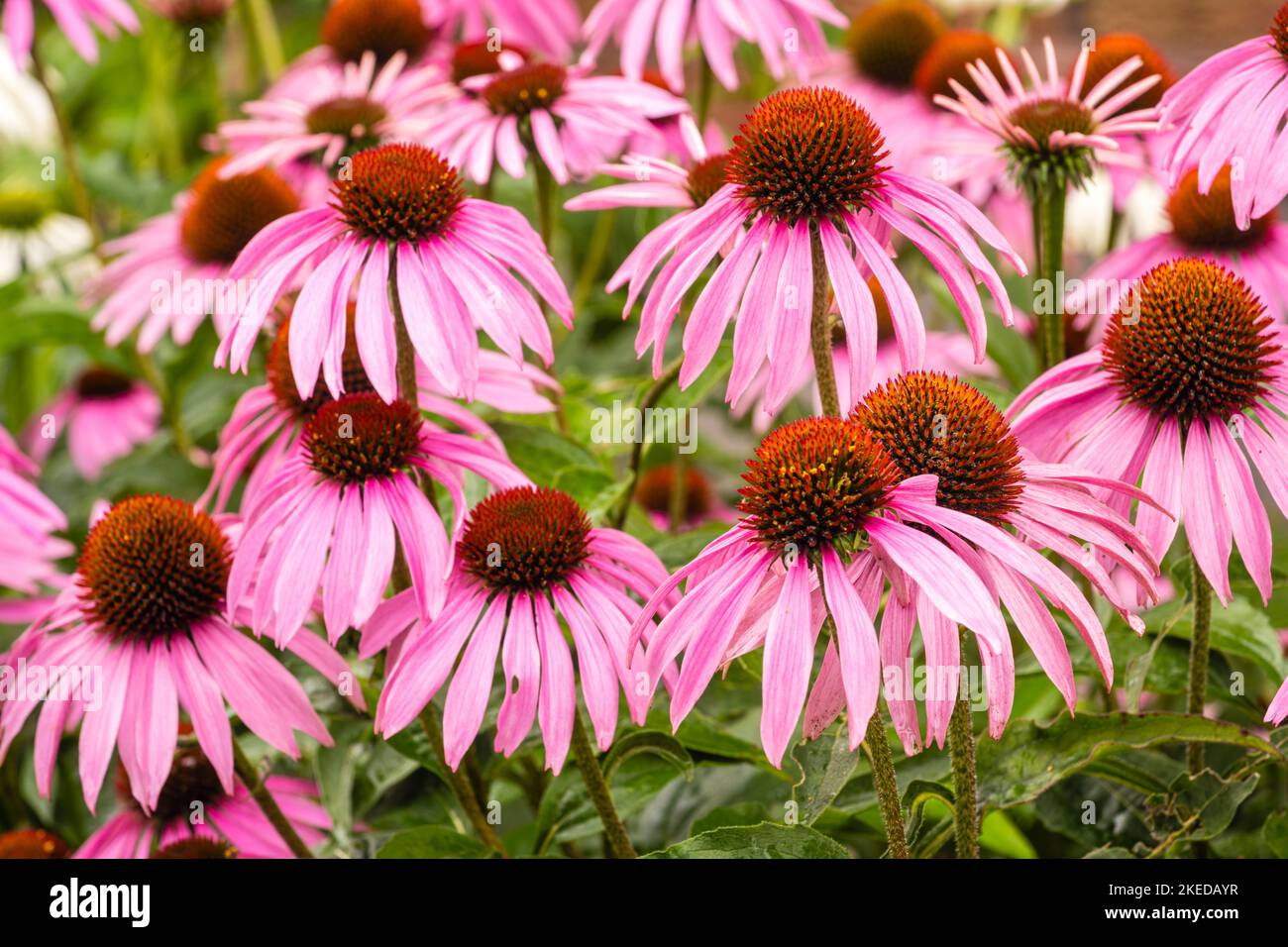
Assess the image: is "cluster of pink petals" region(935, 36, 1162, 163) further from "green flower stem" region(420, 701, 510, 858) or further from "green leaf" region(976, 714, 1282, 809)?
"green flower stem" region(420, 701, 510, 858)

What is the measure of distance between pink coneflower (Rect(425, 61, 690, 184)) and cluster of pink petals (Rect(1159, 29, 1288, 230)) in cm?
37

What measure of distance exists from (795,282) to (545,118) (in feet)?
1.48

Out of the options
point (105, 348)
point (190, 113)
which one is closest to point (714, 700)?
point (105, 348)

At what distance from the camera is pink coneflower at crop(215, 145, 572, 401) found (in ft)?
2.58

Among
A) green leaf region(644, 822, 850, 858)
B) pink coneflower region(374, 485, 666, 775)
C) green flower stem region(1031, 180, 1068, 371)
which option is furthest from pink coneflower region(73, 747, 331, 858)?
green flower stem region(1031, 180, 1068, 371)

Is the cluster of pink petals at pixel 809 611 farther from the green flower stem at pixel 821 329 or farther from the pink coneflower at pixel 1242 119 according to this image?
the pink coneflower at pixel 1242 119

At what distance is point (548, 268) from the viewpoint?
33.2 inches

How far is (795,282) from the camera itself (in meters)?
0.73

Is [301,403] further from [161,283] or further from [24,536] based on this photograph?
[161,283]

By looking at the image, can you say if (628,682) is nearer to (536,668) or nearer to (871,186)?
(536,668)

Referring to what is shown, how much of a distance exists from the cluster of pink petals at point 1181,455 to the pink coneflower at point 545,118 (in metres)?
0.42

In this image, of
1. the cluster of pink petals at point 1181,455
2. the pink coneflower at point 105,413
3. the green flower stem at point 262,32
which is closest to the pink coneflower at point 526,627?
the cluster of pink petals at point 1181,455

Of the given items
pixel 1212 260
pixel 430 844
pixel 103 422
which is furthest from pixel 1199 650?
pixel 103 422
